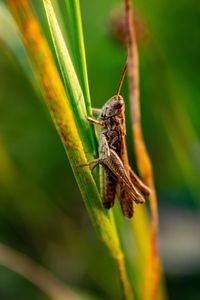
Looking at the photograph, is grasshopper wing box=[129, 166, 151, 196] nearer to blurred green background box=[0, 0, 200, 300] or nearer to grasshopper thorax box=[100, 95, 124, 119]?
grasshopper thorax box=[100, 95, 124, 119]

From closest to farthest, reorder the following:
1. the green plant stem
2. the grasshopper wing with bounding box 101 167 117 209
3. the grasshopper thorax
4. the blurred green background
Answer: the green plant stem
the grasshopper wing with bounding box 101 167 117 209
the grasshopper thorax
the blurred green background

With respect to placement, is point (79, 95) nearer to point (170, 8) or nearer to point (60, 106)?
point (60, 106)

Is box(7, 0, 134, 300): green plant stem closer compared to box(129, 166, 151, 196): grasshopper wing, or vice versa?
box(7, 0, 134, 300): green plant stem

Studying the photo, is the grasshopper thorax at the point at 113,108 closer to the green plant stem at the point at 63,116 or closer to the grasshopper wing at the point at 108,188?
the grasshopper wing at the point at 108,188

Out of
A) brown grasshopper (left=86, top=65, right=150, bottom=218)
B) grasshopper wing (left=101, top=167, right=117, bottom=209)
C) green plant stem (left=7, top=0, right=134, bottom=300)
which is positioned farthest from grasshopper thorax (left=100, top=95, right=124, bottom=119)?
green plant stem (left=7, top=0, right=134, bottom=300)

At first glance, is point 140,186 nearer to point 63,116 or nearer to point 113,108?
point 113,108

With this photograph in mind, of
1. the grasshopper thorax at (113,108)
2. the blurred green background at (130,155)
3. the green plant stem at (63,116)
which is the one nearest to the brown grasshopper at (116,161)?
the grasshopper thorax at (113,108)

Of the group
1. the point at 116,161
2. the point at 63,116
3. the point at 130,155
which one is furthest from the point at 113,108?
the point at 130,155
